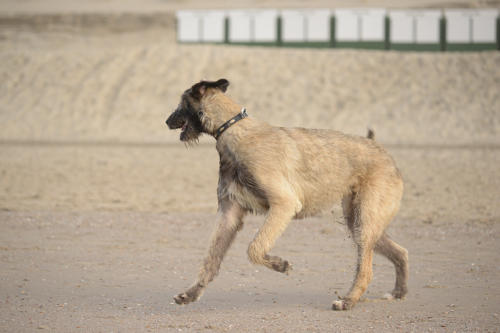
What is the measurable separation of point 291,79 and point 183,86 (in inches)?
158

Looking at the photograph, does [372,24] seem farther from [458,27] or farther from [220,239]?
[220,239]

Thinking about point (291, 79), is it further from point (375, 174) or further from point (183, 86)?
point (375, 174)

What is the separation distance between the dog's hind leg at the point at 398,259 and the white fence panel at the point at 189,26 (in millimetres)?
28429

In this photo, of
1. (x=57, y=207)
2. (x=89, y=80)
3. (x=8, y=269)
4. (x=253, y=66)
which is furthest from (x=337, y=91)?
(x=8, y=269)

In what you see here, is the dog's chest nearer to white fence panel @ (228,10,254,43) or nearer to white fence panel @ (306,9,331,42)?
white fence panel @ (306,9,331,42)

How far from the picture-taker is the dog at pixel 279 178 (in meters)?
6.34

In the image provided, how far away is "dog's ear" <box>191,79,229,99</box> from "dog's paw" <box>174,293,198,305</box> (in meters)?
1.63

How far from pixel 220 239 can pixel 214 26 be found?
1122 inches

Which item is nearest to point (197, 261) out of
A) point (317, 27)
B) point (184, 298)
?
point (184, 298)

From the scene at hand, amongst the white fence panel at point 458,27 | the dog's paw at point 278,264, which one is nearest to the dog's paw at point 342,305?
the dog's paw at point 278,264

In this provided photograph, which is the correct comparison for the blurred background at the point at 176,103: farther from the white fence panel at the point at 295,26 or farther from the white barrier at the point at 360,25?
the white barrier at the point at 360,25

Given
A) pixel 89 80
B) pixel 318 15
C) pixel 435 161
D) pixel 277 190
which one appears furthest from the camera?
pixel 318 15

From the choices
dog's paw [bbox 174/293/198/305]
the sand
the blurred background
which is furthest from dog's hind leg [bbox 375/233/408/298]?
the blurred background

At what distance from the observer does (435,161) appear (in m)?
19.0
